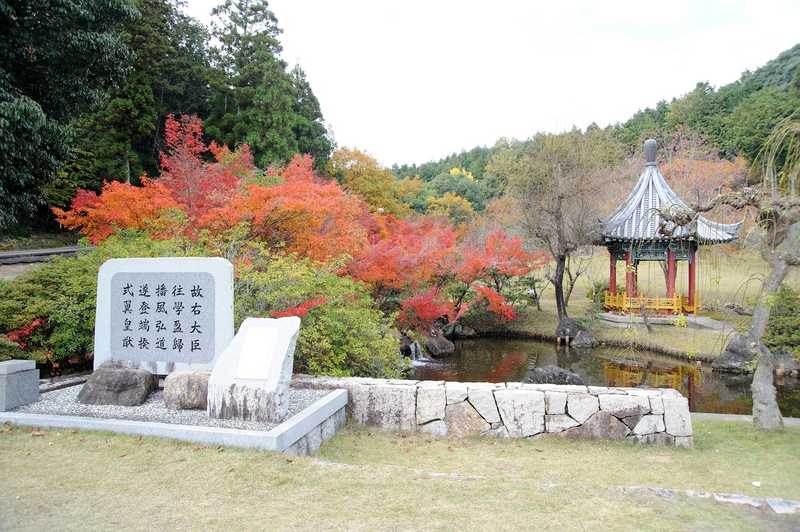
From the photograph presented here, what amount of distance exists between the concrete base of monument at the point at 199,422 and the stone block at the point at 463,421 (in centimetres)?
119

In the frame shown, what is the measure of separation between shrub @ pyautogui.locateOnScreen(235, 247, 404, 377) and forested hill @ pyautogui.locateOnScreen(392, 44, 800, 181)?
23.6 meters


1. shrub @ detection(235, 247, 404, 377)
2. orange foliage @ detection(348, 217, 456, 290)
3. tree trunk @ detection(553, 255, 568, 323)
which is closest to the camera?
shrub @ detection(235, 247, 404, 377)

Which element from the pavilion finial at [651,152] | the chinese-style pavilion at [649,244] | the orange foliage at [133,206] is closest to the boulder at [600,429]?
the orange foliage at [133,206]

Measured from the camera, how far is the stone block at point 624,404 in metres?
5.88

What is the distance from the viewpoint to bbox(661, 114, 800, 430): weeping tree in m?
5.07

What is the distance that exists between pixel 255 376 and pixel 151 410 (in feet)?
4.19

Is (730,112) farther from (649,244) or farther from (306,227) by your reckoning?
(306,227)

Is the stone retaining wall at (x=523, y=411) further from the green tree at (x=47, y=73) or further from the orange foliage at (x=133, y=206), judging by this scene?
the green tree at (x=47, y=73)

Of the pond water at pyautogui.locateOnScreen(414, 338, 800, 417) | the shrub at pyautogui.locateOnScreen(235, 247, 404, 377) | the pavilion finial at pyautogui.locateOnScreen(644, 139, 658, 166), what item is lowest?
the pond water at pyautogui.locateOnScreen(414, 338, 800, 417)

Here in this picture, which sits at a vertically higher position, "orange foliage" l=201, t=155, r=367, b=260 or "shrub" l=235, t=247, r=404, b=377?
"orange foliage" l=201, t=155, r=367, b=260

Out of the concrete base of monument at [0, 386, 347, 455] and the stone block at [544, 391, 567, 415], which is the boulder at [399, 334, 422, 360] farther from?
the stone block at [544, 391, 567, 415]

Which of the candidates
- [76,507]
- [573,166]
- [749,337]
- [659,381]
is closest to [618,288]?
[573,166]

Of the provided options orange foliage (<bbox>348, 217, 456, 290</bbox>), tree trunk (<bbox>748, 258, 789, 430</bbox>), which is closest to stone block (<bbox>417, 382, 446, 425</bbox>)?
tree trunk (<bbox>748, 258, 789, 430</bbox>)

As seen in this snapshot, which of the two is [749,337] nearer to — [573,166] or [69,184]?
[573,166]
